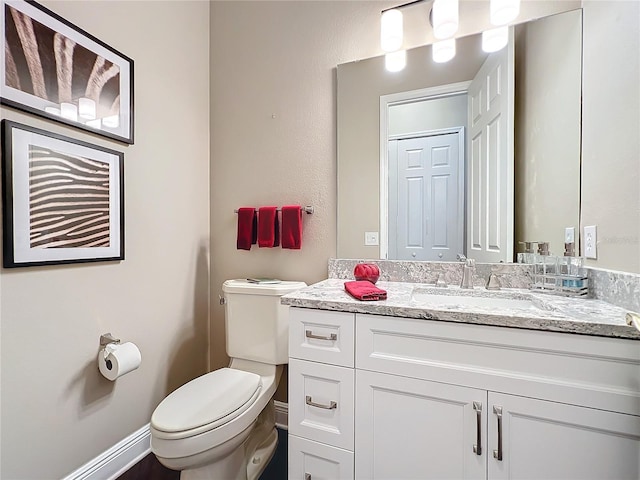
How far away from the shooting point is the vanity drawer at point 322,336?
1078 mm

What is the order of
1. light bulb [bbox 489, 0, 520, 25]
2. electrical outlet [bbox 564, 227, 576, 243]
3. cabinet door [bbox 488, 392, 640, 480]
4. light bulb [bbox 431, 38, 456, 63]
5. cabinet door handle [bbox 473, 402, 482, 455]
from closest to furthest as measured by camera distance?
cabinet door [bbox 488, 392, 640, 480]
cabinet door handle [bbox 473, 402, 482, 455]
electrical outlet [bbox 564, 227, 576, 243]
light bulb [bbox 489, 0, 520, 25]
light bulb [bbox 431, 38, 456, 63]

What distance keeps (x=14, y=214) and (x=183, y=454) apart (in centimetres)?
98

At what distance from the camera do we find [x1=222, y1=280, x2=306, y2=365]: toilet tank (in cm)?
149

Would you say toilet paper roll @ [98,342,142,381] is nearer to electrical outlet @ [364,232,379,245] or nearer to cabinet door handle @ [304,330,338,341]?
cabinet door handle @ [304,330,338,341]

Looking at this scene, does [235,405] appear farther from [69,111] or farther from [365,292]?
[69,111]

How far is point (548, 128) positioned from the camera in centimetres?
129

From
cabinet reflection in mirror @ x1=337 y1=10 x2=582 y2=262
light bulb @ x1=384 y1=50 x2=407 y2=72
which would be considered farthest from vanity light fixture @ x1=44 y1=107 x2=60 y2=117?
light bulb @ x1=384 y1=50 x2=407 y2=72

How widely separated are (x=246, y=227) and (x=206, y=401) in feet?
2.93

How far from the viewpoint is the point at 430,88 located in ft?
4.85

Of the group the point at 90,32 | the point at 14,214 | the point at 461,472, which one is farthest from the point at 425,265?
the point at 90,32

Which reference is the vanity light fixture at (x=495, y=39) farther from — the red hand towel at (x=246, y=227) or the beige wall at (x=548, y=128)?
the red hand towel at (x=246, y=227)

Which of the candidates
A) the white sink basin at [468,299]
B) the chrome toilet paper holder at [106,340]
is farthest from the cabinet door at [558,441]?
the chrome toilet paper holder at [106,340]

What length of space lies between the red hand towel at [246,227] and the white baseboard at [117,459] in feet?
3.35

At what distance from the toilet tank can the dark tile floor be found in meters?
0.56
